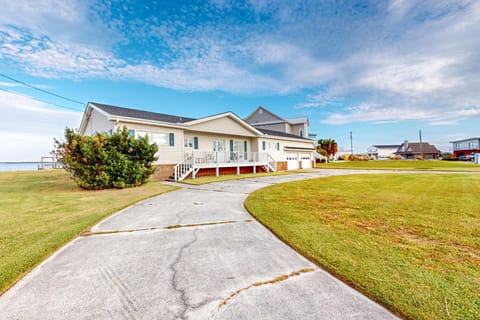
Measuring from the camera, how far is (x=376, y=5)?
1110 cm

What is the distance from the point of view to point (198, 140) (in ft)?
57.4

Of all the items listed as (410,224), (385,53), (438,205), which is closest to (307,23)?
(385,53)

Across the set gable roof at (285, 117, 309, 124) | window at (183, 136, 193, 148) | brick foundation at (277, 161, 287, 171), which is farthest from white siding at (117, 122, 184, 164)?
gable roof at (285, 117, 309, 124)

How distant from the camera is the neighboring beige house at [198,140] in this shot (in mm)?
14008

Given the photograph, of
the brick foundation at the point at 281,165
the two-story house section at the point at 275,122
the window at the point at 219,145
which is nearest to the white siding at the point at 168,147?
the window at the point at 219,145

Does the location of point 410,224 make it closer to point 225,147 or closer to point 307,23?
point 307,23

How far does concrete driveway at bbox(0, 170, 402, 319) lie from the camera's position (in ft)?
6.44

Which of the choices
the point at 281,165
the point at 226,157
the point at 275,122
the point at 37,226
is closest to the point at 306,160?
the point at 281,165

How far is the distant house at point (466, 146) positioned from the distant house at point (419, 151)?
20.0 feet

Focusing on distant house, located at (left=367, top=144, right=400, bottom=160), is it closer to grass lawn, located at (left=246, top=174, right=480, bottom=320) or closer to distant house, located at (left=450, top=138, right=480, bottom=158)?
distant house, located at (left=450, top=138, right=480, bottom=158)

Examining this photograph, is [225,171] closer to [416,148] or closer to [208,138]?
[208,138]

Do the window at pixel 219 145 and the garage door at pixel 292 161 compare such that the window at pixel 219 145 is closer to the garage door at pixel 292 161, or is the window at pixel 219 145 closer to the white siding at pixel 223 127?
the white siding at pixel 223 127

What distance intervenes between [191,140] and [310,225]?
14.0 meters

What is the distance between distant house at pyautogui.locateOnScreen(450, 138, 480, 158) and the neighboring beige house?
5325cm
